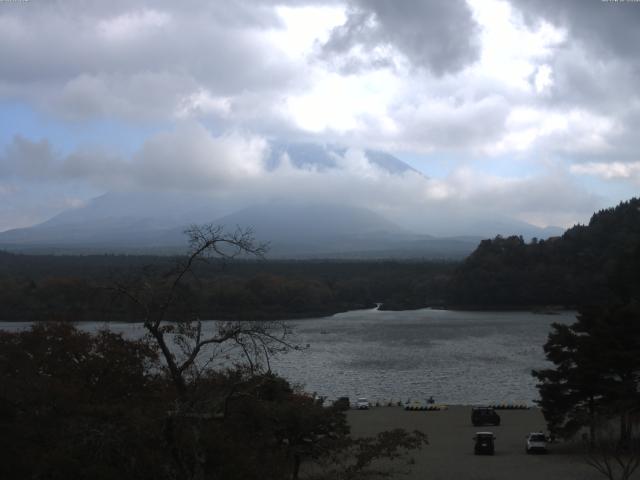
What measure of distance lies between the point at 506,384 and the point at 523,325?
56.8ft

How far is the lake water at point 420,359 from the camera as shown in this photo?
58.5ft

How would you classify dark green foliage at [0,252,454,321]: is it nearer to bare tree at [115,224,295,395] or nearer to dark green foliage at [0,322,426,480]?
dark green foliage at [0,322,426,480]

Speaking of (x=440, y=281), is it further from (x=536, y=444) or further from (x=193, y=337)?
(x=193, y=337)

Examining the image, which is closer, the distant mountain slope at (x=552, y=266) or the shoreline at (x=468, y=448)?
the shoreline at (x=468, y=448)

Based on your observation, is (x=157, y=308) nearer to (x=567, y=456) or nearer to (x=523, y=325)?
(x=567, y=456)

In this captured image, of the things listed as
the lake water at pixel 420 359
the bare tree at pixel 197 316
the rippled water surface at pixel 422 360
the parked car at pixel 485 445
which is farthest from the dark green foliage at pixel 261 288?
the bare tree at pixel 197 316

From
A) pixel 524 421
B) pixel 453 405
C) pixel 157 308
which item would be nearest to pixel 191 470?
pixel 157 308

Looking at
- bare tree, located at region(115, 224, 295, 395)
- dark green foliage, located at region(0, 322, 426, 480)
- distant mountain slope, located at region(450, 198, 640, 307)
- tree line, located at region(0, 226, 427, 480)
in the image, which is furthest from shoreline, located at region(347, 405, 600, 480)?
distant mountain slope, located at region(450, 198, 640, 307)

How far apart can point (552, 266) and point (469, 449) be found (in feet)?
122

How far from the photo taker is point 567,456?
963 cm

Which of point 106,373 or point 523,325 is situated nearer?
point 106,373

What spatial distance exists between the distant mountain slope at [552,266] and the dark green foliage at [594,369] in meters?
33.2

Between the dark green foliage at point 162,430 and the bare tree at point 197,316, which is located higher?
the bare tree at point 197,316

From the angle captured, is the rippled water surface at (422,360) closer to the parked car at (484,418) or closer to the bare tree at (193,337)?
the parked car at (484,418)
